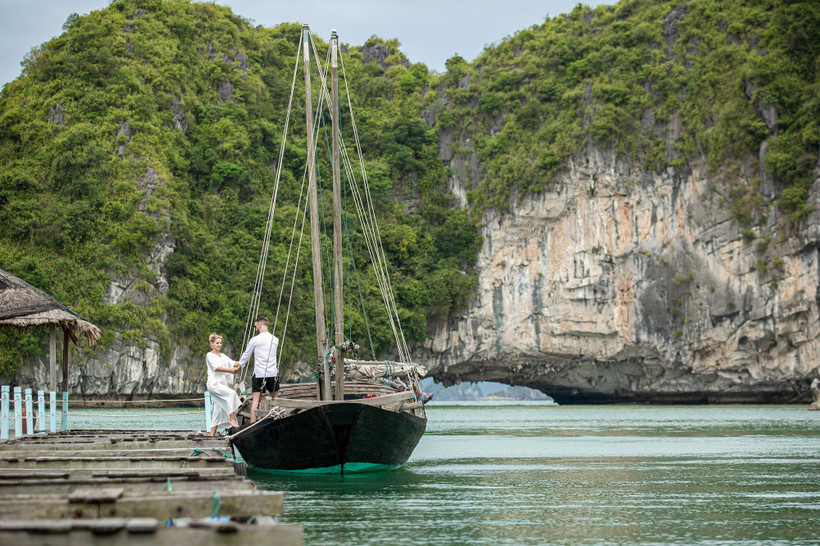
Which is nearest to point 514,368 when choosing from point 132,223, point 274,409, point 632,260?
point 632,260

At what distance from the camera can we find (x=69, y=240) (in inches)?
1581

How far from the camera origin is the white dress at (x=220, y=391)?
11156 millimetres

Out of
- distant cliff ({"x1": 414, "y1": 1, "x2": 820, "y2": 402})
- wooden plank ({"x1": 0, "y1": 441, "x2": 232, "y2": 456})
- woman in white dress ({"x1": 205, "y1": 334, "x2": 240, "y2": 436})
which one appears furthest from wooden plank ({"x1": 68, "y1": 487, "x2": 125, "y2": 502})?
distant cliff ({"x1": 414, "y1": 1, "x2": 820, "y2": 402})

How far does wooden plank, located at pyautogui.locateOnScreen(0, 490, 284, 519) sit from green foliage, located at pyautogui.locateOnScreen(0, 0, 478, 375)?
33.3 metres

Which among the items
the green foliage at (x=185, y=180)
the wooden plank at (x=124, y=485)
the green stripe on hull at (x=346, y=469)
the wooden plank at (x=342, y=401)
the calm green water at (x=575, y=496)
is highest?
the green foliage at (x=185, y=180)

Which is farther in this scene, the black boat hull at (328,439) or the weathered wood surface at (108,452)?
the black boat hull at (328,439)

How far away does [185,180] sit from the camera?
4691 centimetres

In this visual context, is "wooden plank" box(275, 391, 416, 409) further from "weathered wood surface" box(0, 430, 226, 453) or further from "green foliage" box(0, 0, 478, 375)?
"green foliage" box(0, 0, 478, 375)

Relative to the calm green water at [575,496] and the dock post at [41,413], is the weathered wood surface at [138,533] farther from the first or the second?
the dock post at [41,413]

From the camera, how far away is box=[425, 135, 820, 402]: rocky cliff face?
42281 millimetres

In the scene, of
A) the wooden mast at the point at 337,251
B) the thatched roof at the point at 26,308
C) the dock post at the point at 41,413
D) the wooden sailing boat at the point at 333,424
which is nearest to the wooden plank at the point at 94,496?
the wooden sailing boat at the point at 333,424

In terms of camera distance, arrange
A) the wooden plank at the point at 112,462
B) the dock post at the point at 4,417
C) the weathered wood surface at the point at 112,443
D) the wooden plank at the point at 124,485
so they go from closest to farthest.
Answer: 1. the wooden plank at the point at 124,485
2. the wooden plank at the point at 112,462
3. the weathered wood surface at the point at 112,443
4. the dock post at the point at 4,417

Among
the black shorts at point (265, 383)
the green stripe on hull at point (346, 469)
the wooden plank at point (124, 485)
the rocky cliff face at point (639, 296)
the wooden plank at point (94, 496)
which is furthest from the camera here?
the rocky cliff face at point (639, 296)

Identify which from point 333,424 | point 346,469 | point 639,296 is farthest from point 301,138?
point 333,424
